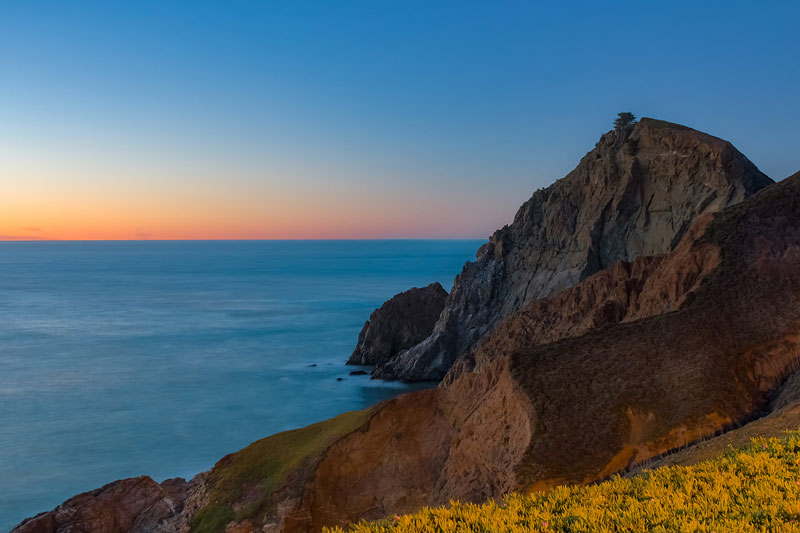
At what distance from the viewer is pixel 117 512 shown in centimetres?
Answer: 2508

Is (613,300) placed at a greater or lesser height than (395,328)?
greater

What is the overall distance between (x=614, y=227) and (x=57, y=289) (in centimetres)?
15076

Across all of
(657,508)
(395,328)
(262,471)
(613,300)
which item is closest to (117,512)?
(262,471)

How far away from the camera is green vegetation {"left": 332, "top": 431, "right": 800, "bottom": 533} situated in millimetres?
8500

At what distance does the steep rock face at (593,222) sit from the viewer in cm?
5066

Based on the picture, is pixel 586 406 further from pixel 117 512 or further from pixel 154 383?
pixel 154 383

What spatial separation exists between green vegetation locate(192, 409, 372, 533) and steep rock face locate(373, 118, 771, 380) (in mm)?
32246

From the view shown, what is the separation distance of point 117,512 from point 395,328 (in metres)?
47.9

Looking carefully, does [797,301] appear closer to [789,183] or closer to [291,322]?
[789,183]

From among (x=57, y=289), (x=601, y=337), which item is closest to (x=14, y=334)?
(x=57, y=289)

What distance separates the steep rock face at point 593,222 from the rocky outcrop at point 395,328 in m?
5.19

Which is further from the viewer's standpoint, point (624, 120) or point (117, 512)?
point (624, 120)

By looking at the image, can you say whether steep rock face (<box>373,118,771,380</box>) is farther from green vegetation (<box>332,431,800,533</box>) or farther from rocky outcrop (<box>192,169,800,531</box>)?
green vegetation (<box>332,431,800,533</box>)

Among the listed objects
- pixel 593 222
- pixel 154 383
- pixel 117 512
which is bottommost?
pixel 154 383
